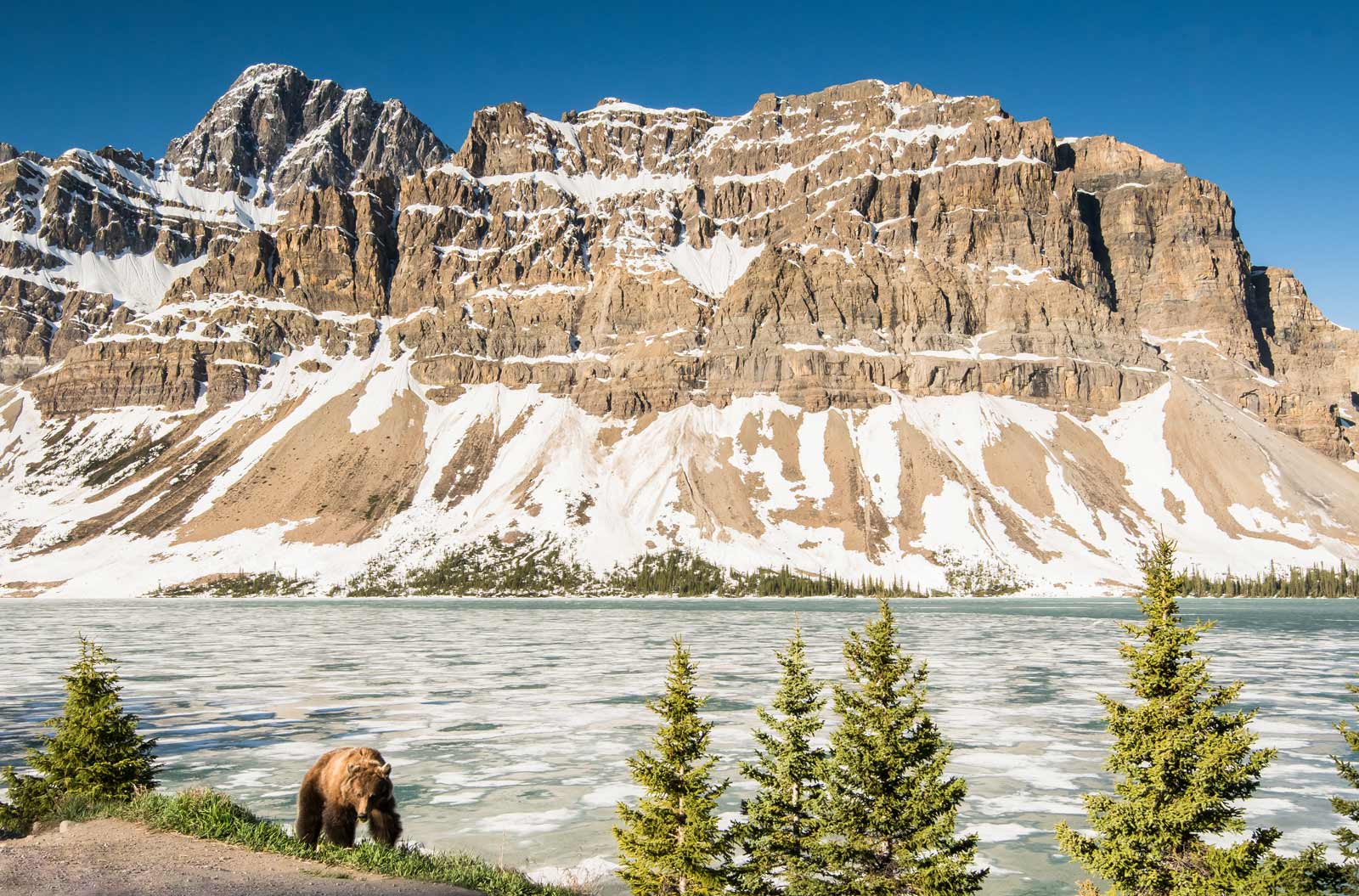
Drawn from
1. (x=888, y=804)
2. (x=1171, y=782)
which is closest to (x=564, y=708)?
(x=888, y=804)

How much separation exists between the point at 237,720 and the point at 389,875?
24678 mm

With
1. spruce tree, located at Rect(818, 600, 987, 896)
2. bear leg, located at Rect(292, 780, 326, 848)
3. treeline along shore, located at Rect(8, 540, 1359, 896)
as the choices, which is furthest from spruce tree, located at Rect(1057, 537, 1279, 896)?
bear leg, located at Rect(292, 780, 326, 848)

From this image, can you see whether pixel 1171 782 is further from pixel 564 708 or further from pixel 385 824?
pixel 564 708

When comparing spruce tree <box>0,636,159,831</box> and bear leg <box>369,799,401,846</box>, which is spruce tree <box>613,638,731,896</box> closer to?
bear leg <box>369,799,401,846</box>

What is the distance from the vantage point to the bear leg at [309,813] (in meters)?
14.5

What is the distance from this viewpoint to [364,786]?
547 inches

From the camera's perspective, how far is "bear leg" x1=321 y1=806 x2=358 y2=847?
46.6 feet

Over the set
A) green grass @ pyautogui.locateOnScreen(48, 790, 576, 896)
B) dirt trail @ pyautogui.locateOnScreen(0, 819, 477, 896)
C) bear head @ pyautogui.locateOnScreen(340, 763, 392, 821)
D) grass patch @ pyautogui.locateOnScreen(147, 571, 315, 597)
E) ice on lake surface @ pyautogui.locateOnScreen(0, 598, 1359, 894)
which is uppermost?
bear head @ pyautogui.locateOnScreen(340, 763, 392, 821)

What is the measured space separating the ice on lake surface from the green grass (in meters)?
3.79

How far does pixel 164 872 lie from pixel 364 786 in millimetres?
2737

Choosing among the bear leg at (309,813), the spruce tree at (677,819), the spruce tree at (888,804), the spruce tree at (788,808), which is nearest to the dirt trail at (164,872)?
the bear leg at (309,813)

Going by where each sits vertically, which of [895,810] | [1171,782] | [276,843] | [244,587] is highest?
[1171,782]

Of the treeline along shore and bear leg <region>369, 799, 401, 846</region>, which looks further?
bear leg <region>369, 799, 401, 846</region>

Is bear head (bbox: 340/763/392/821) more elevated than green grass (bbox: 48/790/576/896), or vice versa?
bear head (bbox: 340/763/392/821)
